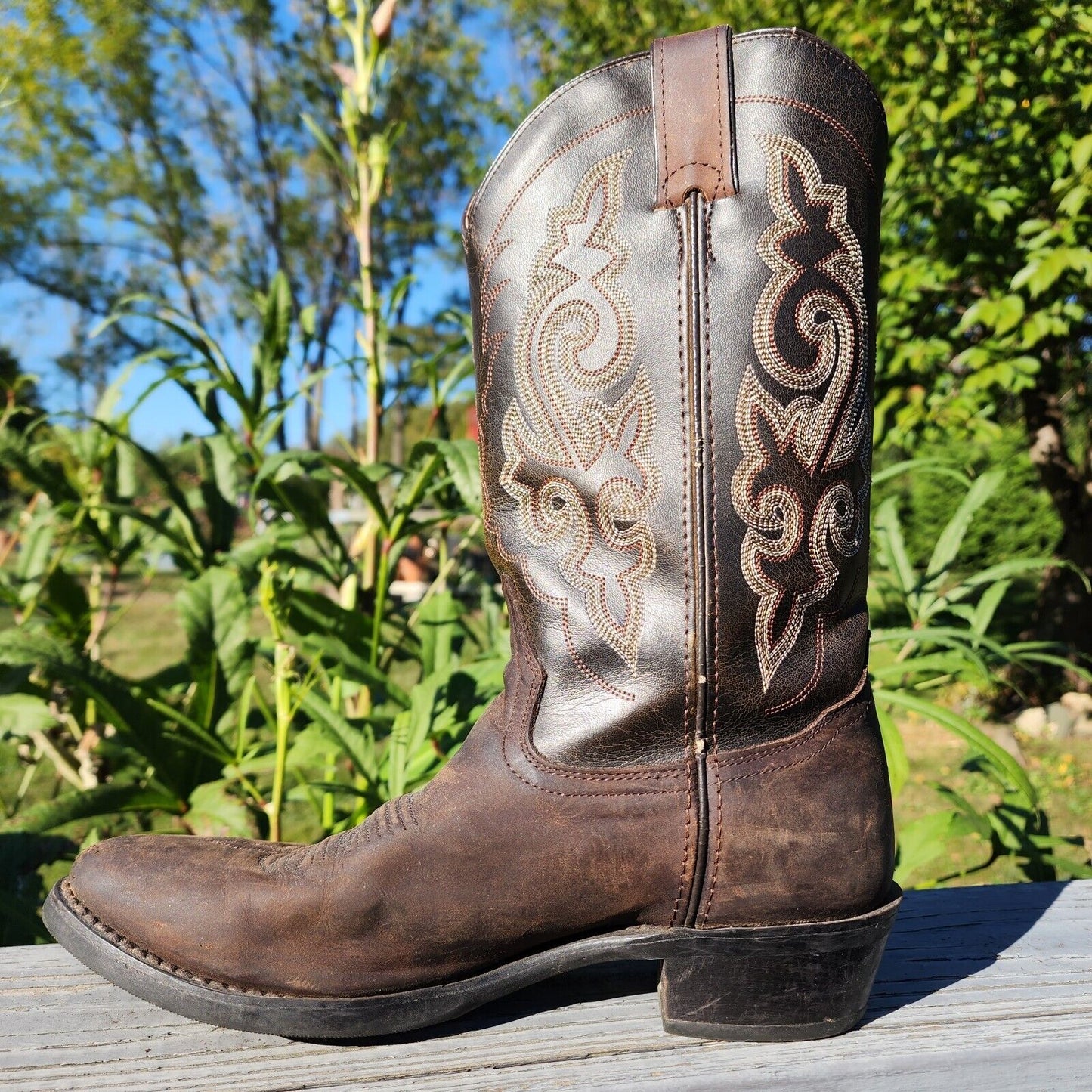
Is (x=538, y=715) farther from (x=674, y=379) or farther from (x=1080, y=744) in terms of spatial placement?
(x=1080, y=744)

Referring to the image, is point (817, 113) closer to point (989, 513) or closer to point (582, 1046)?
point (582, 1046)

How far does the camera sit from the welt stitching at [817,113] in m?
0.73

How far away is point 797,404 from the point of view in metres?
0.74

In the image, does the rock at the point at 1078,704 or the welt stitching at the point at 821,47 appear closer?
the welt stitching at the point at 821,47

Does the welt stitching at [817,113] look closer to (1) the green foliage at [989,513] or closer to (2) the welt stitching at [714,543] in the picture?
(2) the welt stitching at [714,543]

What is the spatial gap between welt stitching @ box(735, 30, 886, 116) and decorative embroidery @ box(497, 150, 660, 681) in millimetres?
144

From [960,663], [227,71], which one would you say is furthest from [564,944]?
[227,71]

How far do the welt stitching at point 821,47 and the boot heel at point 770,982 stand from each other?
724mm

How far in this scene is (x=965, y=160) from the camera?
2.29 m

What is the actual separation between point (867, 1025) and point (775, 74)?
0.83 metres

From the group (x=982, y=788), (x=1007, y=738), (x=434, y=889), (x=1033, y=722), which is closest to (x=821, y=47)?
(x=434, y=889)

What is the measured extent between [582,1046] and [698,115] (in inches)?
31.0

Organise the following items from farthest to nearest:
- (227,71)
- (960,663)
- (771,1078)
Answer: (227,71) < (960,663) < (771,1078)

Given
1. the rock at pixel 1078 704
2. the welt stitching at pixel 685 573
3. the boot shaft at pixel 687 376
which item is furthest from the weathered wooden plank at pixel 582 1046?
the rock at pixel 1078 704
